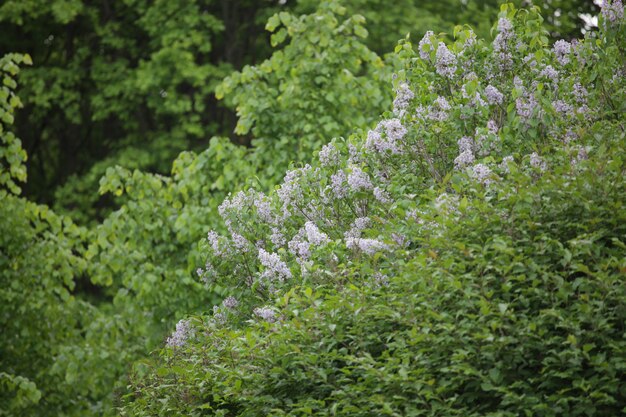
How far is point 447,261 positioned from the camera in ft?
13.4

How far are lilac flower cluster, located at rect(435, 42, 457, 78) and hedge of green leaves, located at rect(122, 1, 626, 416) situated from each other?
10mm

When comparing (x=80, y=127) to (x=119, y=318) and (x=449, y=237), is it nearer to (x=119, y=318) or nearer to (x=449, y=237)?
(x=119, y=318)

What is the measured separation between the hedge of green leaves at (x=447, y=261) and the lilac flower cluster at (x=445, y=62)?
1 cm

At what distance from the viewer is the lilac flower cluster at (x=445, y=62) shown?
5711mm

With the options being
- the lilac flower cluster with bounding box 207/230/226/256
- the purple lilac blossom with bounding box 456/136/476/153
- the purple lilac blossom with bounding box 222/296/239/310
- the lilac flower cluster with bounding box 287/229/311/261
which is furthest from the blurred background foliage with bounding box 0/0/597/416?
the purple lilac blossom with bounding box 456/136/476/153

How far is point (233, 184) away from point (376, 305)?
19.0 feet

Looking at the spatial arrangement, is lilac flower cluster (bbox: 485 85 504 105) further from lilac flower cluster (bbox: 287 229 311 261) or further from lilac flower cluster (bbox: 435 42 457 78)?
lilac flower cluster (bbox: 287 229 311 261)

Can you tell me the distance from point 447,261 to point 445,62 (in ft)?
6.62

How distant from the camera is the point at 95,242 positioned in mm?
9969

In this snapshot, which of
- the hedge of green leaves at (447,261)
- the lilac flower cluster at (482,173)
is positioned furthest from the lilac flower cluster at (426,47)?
the lilac flower cluster at (482,173)

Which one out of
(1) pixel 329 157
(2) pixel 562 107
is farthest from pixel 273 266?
(2) pixel 562 107

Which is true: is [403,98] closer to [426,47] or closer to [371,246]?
[426,47]

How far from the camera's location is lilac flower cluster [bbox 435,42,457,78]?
5.71 m

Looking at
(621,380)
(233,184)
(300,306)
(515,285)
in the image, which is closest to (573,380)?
(621,380)
